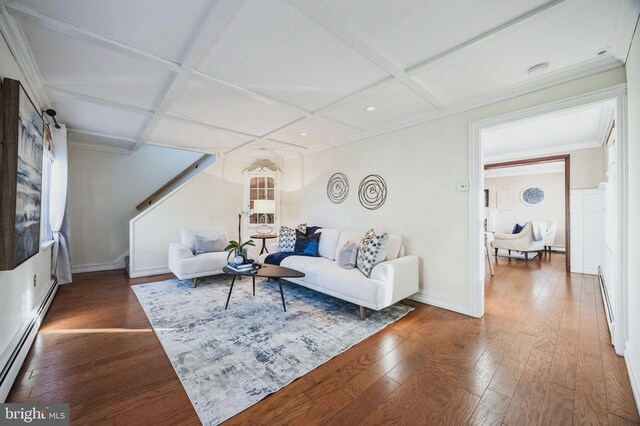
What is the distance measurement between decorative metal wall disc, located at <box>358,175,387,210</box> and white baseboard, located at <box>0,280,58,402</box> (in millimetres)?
3737

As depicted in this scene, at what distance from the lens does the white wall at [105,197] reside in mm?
4625

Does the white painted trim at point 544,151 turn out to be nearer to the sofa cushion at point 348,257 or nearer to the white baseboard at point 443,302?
the white baseboard at point 443,302

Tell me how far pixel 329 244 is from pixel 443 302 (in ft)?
5.60

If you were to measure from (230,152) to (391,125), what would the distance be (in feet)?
10.6

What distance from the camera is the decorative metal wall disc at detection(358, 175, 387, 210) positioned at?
371 cm

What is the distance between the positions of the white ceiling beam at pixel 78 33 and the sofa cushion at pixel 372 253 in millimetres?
2556

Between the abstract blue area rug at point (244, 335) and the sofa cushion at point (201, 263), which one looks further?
the sofa cushion at point (201, 263)

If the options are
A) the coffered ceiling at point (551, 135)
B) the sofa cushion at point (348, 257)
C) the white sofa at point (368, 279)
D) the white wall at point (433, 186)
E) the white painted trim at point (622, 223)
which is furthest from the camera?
the coffered ceiling at point (551, 135)

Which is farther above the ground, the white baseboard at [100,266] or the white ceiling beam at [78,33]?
the white ceiling beam at [78,33]

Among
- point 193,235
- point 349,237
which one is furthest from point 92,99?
point 349,237

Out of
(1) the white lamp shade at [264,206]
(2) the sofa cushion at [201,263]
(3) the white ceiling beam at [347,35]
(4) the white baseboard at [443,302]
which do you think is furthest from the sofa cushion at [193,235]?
(3) the white ceiling beam at [347,35]

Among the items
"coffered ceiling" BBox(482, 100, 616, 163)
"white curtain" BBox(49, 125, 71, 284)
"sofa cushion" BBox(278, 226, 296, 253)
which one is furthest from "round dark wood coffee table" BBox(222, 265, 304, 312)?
"coffered ceiling" BBox(482, 100, 616, 163)

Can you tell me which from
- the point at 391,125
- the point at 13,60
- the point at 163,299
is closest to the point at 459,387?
the point at 391,125

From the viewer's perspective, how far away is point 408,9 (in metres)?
1.51
